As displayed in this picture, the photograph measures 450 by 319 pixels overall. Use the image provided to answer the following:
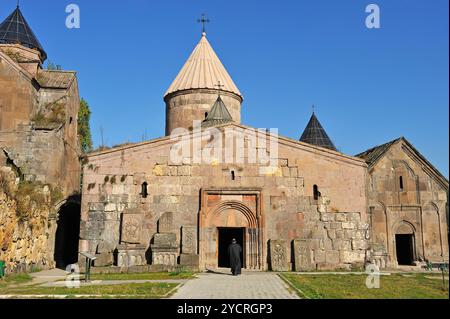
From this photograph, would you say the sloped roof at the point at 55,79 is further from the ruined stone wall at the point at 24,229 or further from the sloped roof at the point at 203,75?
the sloped roof at the point at 203,75

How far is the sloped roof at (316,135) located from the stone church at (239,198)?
6933 mm

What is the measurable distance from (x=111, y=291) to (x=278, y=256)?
252 inches

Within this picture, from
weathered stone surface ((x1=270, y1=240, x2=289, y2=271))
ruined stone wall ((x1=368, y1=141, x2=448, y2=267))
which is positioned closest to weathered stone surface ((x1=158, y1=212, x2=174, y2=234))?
weathered stone surface ((x1=270, y1=240, x2=289, y2=271))

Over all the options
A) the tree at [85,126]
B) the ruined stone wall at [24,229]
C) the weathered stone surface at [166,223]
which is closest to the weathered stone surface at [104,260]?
the weathered stone surface at [166,223]

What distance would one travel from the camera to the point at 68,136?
17703 mm

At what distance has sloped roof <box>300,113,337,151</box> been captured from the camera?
22875 millimetres

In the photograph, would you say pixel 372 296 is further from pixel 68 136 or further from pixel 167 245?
pixel 68 136

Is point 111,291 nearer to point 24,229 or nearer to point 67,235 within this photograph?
point 24,229

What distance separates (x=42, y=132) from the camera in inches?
624

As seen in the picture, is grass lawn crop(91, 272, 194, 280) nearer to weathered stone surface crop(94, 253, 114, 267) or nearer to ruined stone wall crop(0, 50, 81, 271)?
weathered stone surface crop(94, 253, 114, 267)

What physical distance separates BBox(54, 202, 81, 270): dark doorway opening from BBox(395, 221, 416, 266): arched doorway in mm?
Result: 11759

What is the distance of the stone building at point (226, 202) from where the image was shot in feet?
43.6

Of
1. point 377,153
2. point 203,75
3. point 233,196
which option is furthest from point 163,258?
point 203,75
